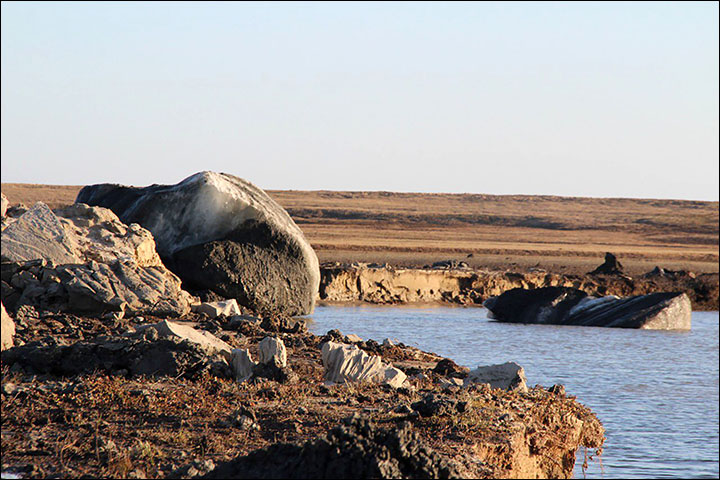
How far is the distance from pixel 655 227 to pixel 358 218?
3045 centimetres

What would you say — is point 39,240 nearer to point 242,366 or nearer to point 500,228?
point 242,366

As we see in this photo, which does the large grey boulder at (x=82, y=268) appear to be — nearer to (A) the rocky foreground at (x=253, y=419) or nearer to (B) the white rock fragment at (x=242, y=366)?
(A) the rocky foreground at (x=253, y=419)

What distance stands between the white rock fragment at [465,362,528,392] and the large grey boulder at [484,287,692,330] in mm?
13447

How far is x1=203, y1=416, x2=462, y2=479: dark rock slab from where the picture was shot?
4.98 metres

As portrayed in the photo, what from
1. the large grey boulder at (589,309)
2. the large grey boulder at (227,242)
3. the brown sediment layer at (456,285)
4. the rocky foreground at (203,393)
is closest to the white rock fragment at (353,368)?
the rocky foreground at (203,393)

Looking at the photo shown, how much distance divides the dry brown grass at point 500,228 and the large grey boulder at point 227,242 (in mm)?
19181

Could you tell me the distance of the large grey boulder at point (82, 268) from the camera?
475 inches

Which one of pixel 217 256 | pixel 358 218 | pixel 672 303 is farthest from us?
pixel 358 218

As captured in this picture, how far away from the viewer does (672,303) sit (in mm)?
22250

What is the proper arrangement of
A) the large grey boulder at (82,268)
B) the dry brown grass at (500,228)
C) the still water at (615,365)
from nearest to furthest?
the still water at (615,365) → the large grey boulder at (82,268) → the dry brown grass at (500,228)

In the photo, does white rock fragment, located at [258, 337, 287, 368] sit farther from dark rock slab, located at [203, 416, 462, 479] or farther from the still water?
dark rock slab, located at [203, 416, 462, 479]

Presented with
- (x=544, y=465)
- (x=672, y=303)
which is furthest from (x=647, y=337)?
(x=544, y=465)

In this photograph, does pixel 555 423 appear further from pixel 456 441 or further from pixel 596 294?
pixel 596 294

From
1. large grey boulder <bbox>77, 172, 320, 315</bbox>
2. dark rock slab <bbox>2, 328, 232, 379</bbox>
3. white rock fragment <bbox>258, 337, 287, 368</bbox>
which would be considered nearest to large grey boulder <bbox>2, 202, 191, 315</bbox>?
large grey boulder <bbox>77, 172, 320, 315</bbox>
